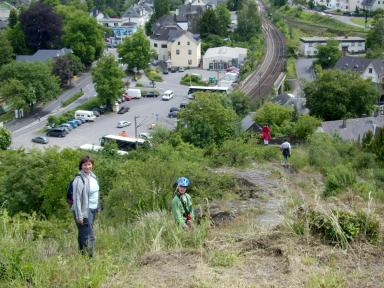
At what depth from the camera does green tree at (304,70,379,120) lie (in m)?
23.1

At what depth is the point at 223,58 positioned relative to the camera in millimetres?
35656

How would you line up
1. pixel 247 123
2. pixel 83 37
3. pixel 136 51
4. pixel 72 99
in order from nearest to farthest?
pixel 247 123 < pixel 72 99 < pixel 136 51 < pixel 83 37

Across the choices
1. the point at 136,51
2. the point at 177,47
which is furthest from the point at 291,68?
the point at 136,51

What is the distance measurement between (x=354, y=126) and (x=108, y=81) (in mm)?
12535

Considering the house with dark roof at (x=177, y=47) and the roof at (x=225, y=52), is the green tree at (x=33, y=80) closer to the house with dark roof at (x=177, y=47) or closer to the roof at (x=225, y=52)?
the house with dark roof at (x=177, y=47)

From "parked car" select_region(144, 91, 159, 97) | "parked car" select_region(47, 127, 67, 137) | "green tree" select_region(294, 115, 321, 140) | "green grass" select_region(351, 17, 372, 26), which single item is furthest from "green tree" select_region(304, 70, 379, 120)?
"green grass" select_region(351, 17, 372, 26)

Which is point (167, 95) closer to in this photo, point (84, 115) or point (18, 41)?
point (84, 115)

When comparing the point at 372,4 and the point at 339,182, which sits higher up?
the point at 339,182

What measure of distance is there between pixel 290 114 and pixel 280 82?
11.3 meters

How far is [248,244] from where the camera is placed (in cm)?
451

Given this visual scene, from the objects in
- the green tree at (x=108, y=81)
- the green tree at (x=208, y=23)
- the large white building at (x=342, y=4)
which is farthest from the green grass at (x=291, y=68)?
the large white building at (x=342, y=4)

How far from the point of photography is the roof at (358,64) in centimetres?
3180

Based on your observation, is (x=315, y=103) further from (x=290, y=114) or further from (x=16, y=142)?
(x=16, y=142)

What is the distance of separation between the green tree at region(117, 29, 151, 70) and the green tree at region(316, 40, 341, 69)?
435 inches
